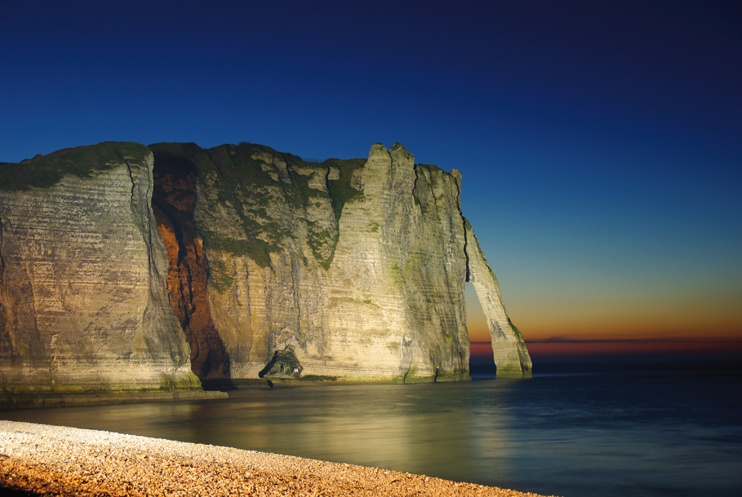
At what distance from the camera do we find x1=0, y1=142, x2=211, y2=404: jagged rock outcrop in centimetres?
3369

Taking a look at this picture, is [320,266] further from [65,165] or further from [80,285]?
[65,165]

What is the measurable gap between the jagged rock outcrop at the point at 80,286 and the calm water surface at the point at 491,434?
3538 millimetres

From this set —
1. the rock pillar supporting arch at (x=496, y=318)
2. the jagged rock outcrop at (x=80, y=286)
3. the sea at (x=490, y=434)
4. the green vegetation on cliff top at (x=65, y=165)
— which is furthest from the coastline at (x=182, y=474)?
the rock pillar supporting arch at (x=496, y=318)

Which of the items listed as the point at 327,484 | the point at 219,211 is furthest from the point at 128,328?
the point at 327,484

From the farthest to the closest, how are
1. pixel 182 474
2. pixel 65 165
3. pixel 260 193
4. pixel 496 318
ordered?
pixel 496 318
pixel 260 193
pixel 65 165
pixel 182 474

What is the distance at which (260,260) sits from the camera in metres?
55.7

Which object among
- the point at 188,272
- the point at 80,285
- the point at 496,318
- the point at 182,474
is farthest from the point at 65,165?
the point at 496,318

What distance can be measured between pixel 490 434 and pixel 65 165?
28.6m

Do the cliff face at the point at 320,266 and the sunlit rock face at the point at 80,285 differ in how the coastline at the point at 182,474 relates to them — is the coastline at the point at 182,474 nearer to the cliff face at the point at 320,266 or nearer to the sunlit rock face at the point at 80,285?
the sunlit rock face at the point at 80,285

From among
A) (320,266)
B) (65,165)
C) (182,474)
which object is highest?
Result: (65,165)

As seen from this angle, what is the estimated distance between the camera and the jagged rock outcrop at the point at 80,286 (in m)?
33.7

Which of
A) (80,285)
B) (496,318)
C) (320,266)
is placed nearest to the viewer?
(80,285)

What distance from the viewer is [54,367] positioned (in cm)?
3350

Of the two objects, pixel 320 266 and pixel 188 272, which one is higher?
pixel 320 266
